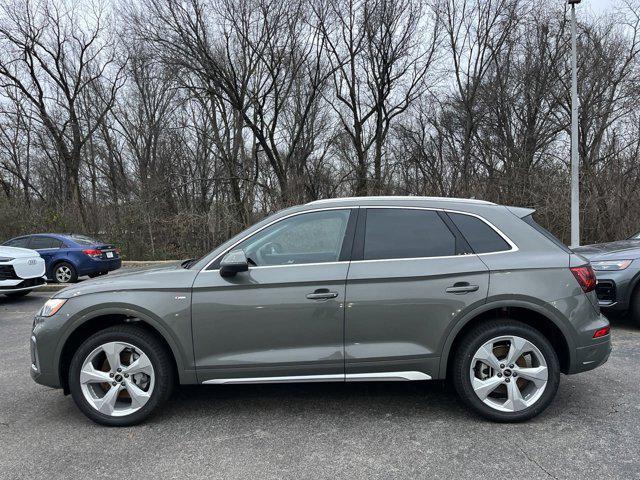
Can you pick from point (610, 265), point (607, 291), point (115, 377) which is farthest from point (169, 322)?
point (610, 265)

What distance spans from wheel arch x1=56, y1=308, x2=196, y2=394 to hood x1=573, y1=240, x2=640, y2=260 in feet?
18.5

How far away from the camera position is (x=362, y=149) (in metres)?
25.6

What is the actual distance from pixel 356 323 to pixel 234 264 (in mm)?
998

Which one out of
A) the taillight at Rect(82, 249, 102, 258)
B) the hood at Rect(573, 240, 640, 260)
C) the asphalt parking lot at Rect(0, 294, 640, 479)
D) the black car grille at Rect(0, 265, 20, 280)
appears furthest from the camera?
the taillight at Rect(82, 249, 102, 258)

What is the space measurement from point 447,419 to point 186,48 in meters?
20.8

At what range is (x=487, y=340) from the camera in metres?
3.42

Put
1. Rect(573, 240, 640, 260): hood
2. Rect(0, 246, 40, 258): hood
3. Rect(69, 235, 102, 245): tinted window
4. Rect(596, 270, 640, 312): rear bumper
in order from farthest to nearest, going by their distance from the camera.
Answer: Rect(69, 235, 102, 245): tinted window
Rect(0, 246, 40, 258): hood
Rect(573, 240, 640, 260): hood
Rect(596, 270, 640, 312): rear bumper

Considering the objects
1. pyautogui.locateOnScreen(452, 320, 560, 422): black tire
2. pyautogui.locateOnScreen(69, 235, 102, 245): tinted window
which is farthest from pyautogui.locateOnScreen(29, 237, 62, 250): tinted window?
pyautogui.locateOnScreen(452, 320, 560, 422): black tire

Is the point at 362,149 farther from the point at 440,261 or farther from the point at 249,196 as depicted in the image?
the point at 440,261

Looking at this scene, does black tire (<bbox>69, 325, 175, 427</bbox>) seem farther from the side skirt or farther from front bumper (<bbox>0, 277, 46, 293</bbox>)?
front bumper (<bbox>0, 277, 46, 293</bbox>)

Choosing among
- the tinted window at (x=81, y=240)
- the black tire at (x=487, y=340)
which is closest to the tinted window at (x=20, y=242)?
the tinted window at (x=81, y=240)

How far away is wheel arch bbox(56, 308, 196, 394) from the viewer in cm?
345

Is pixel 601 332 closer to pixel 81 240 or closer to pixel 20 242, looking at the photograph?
pixel 81 240

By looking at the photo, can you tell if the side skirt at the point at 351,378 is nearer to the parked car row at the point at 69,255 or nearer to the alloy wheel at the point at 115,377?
the alloy wheel at the point at 115,377
